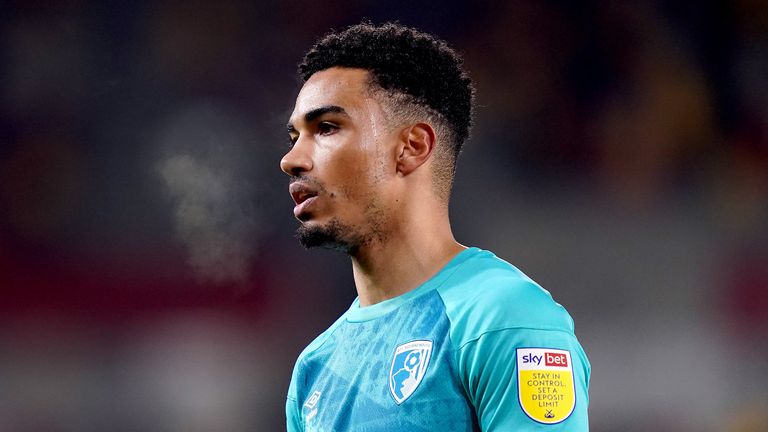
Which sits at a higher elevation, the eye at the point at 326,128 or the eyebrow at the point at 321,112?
the eyebrow at the point at 321,112

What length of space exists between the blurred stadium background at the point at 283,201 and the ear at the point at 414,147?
219cm

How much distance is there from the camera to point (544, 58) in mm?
4652

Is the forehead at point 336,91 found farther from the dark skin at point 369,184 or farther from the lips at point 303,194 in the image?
the lips at point 303,194

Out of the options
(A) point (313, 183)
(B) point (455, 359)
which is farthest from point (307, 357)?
(B) point (455, 359)

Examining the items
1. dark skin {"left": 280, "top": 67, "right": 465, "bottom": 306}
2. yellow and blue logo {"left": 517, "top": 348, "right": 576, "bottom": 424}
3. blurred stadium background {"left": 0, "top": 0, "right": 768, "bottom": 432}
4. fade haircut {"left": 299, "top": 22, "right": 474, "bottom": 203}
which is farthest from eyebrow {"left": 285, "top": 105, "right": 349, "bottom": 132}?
blurred stadium background {"left": 0, "top": 0, "right": 768, "bottom": 432}

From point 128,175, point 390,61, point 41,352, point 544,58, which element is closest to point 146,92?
point 128,175

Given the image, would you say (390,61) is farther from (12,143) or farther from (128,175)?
(12,143)

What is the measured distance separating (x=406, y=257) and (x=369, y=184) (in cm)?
18

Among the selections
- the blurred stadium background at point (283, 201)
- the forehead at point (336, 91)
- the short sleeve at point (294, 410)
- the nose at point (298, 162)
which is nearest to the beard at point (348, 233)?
the nose at point (298, 162)

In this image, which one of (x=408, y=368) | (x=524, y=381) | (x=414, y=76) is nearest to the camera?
(x=524, y=381)

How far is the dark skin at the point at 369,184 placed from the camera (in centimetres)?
179

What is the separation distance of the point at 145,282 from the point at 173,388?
52 centimetres

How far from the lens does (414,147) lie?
1.88m

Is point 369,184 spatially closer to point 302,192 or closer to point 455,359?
point 302,192
